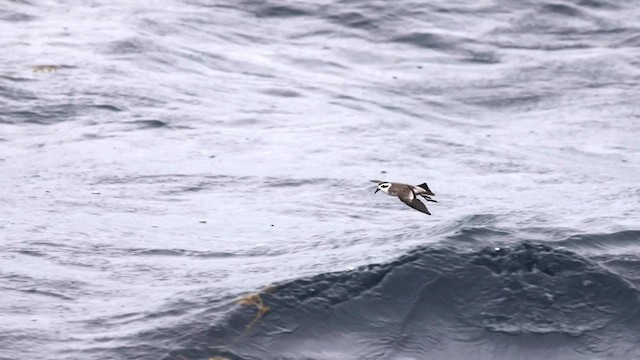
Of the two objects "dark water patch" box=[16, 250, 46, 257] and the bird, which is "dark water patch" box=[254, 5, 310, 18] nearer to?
"dark water patch" box=[16, 250, 46, 257]

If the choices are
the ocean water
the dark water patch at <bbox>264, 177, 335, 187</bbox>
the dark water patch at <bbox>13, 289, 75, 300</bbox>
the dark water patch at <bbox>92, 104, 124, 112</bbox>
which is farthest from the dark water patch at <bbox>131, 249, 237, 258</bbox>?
the dark water patch at <bbox>92, 104, 124, 112</bbox>

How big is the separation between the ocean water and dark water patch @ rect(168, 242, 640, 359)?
0.7 inches

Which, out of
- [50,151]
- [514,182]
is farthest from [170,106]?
[514,182]

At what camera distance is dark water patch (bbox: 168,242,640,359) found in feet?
22.6

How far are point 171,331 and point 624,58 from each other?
36.1ft

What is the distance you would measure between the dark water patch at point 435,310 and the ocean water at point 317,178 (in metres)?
0.02

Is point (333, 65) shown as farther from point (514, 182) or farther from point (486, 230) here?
point (486, 230)

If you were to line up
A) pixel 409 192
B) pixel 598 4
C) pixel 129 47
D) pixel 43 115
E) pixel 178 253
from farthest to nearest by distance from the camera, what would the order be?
1. pixel 598 4
2. pixel 129 47
3. pixel 43 115
4. pixel 178 253
5. pixel 409 192

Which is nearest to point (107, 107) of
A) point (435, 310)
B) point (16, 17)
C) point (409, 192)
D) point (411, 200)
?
point (16, 17)

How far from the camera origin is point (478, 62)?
16.2 metres

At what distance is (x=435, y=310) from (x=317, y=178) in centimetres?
390

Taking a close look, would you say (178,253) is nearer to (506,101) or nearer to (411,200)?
(411,200)

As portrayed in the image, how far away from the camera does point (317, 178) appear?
11.2 m

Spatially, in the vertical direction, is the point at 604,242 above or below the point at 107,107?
above
